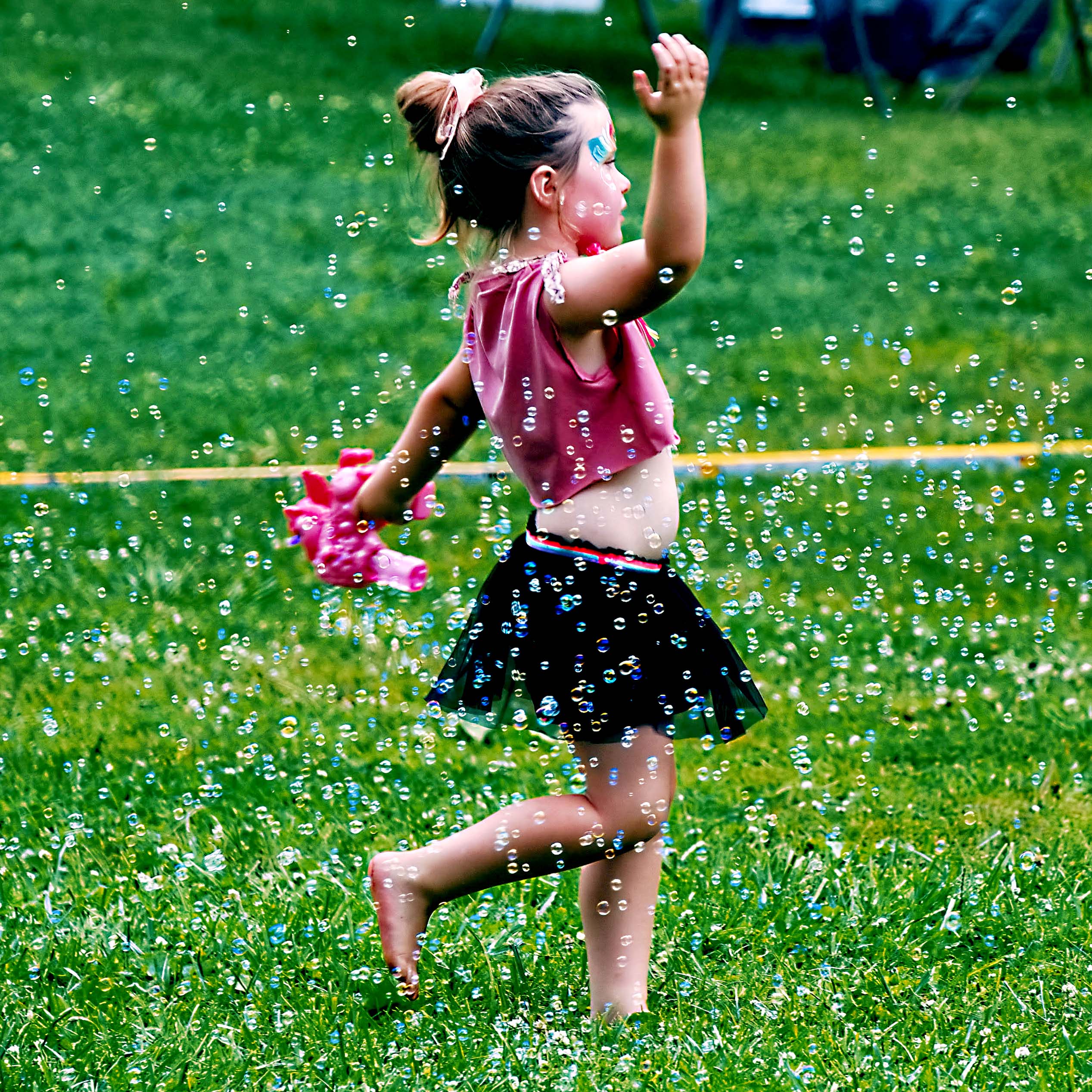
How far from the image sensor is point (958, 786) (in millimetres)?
3678

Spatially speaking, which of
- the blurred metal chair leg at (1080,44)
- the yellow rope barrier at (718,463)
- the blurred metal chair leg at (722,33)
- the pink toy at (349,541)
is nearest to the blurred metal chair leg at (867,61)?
the blurred metal chair leg at (1080,44)

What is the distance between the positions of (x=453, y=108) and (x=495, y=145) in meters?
0.11

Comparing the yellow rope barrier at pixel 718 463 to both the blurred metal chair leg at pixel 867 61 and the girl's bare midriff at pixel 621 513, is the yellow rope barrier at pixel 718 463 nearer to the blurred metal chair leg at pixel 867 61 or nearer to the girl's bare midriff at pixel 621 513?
the girl's bare midriff at pixel 621 513

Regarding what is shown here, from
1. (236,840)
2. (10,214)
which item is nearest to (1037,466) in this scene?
(236,840)

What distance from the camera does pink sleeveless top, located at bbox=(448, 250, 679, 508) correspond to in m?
2.58

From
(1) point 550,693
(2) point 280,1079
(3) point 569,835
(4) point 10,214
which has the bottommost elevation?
(4) point 10,214

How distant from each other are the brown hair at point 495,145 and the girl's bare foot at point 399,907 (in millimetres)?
959

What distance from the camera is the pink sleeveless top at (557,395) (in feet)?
8.48

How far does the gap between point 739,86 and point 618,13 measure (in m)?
3.48

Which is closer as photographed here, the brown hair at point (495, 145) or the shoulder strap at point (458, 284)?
the brown hair at point (495, 145)

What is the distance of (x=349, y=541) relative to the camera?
3098mm

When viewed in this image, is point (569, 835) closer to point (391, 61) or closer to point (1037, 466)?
point (1037, 466)

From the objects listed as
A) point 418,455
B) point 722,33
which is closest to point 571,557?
point 418,455

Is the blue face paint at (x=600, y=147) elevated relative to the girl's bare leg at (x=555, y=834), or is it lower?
elevated
